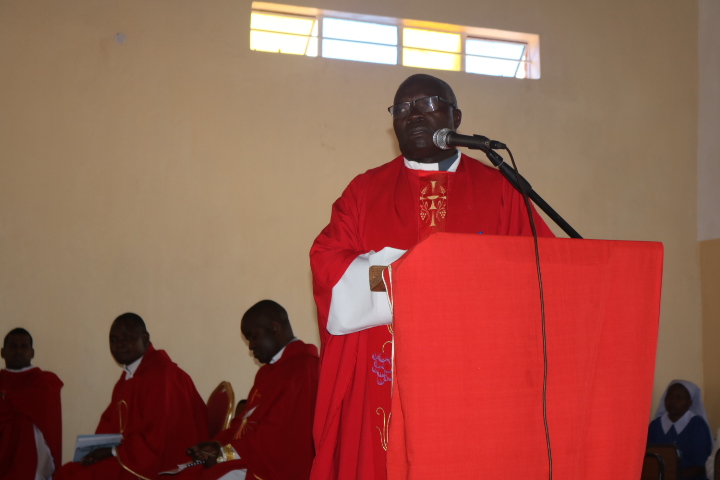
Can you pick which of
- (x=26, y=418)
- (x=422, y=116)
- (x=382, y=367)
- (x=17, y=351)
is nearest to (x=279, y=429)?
(x=382, y=367)

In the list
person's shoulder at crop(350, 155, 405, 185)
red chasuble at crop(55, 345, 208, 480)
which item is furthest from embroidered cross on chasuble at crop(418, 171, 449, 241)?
red chasuble at crop(55, 345, 208, 480)

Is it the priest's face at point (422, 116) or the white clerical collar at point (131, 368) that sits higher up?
the priest's face at point (422, 116)

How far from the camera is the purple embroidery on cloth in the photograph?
236 centimetres

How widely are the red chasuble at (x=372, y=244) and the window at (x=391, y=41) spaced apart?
4.63m

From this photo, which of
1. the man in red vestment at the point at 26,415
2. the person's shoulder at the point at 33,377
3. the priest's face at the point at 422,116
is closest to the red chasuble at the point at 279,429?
the man in red vestment at the point at 26,415

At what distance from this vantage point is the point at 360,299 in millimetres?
2121

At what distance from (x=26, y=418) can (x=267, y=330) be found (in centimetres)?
234

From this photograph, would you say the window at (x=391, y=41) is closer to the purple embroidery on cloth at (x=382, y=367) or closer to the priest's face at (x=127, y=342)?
the priest's face at (x=127, y=342)

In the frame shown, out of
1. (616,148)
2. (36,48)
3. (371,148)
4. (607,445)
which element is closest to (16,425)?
(36,48)

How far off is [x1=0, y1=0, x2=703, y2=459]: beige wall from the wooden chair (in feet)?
3.56

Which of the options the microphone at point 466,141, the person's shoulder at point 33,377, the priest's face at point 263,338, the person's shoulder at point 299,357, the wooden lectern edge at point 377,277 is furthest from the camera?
the person's shoulder at point 33,377

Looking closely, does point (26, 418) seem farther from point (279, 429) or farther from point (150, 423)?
point (279, 429)

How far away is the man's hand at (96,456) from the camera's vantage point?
480cm

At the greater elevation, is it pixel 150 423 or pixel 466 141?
pixel 466 141
